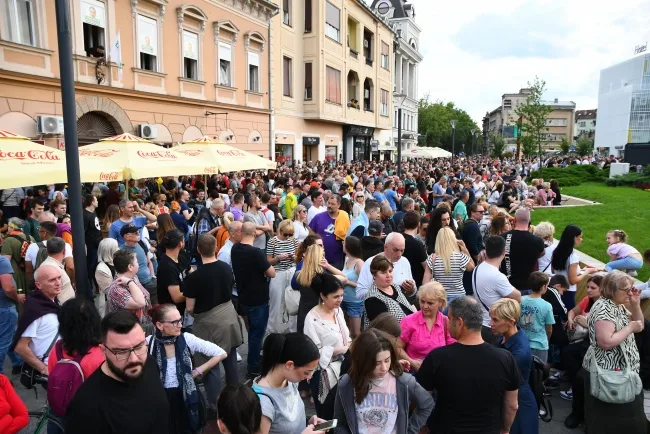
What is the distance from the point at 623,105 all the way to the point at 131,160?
93611 mm

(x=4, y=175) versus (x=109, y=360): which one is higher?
(x=4, y=175)

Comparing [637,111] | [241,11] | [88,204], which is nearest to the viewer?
[88,204]

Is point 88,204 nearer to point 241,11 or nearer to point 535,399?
point 535,399

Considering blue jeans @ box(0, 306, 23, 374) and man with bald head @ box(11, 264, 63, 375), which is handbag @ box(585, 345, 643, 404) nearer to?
man with bald head @ box(11, 264, 63, 375)

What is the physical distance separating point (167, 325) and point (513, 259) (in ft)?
14.7

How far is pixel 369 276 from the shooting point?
467cm

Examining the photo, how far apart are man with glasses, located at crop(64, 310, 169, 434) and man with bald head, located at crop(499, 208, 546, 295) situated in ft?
15.6

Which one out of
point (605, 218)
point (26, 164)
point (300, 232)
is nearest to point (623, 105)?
point (605, 218)

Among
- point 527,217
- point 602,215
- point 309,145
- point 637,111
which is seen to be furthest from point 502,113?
point 527,217

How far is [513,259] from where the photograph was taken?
5938mm

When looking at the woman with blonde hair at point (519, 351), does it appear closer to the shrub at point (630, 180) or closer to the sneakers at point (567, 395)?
the sneakers at point (567, 395)

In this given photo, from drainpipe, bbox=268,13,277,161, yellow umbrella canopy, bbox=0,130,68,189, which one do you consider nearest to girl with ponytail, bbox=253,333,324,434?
yellow umbrella canopy, bbox=0,130,68,189

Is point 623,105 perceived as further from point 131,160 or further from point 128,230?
point 128,230

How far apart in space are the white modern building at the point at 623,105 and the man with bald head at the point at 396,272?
280 feet
